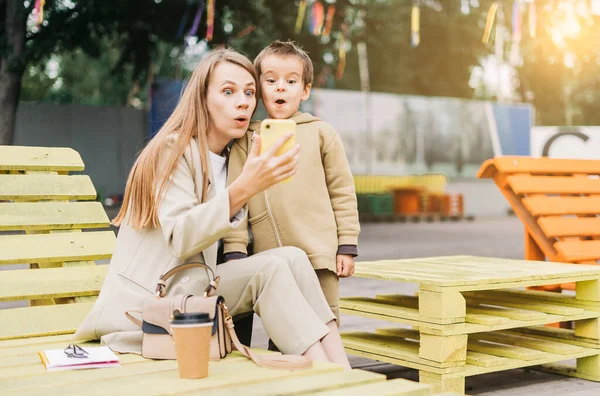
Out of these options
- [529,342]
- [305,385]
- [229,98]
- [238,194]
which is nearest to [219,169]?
[229,98]

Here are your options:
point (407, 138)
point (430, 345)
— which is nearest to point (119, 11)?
point (407, 138)

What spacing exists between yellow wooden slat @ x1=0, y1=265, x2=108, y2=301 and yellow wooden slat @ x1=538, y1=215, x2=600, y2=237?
2701mm

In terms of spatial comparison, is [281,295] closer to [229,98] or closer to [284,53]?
[229,98]

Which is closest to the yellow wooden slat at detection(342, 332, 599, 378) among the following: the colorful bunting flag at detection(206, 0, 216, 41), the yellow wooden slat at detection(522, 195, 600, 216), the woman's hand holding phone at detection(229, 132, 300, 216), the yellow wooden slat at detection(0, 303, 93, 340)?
the yellow wooden slat at detection(522, 195, 600, 216)

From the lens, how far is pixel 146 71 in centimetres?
1766

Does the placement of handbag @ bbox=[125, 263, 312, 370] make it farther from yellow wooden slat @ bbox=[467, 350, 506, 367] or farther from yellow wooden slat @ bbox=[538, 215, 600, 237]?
yellow wooden slat @ bbox=[538, 215, 600, 237]

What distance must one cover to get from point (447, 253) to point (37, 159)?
28.5ft

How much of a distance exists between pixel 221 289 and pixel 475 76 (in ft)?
119

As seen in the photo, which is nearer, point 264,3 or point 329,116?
point 264,3

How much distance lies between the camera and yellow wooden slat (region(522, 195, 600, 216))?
497cm

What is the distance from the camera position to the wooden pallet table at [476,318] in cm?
351

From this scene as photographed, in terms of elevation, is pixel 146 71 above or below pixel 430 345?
above

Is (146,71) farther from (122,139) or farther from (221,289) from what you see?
(221,289)


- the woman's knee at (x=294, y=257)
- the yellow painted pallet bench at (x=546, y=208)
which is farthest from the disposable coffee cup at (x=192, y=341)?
the yellow painted pallet bench at (x=546, y=208)
